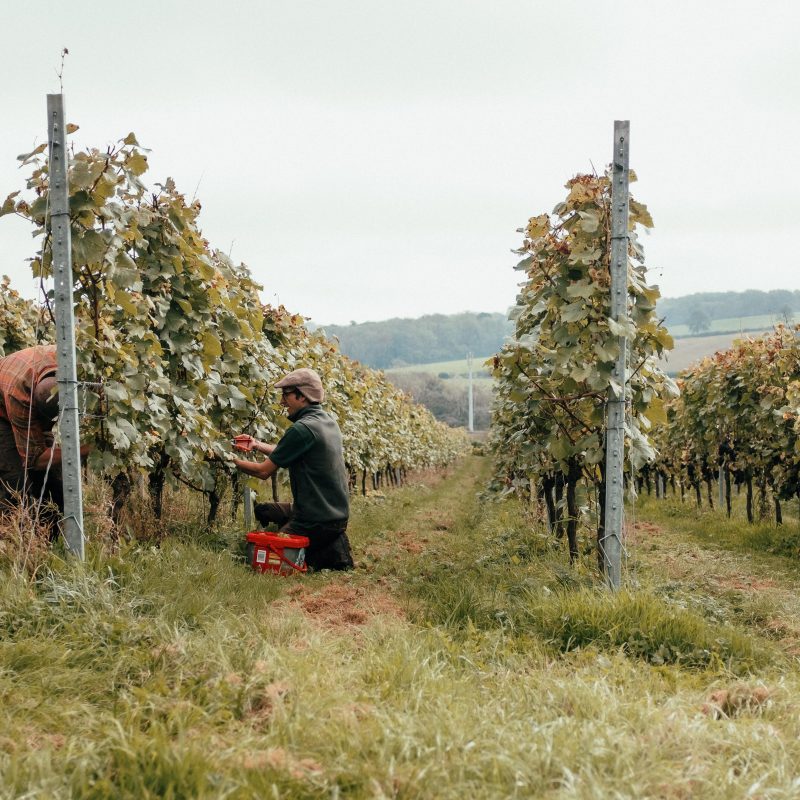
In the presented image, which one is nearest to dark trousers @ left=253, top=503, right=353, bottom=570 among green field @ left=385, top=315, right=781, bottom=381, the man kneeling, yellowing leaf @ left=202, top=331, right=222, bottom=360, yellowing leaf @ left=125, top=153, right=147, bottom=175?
the man kneeling

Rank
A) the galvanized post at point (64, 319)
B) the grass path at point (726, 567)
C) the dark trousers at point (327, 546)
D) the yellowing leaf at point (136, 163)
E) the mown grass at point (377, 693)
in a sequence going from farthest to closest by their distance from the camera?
the dark trousers at point (327, 546) → the grass path at point (726, 567) → the yellowing leaf at point (136, 163) → the galvanized post at point (64, 319) → the mown grass at point (377, 693)

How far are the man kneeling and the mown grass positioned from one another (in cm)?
105

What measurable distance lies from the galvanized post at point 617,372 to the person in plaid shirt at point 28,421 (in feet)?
12.2

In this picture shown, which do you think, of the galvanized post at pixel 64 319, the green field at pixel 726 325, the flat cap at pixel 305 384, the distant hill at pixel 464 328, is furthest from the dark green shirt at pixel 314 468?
the distant hill at pixel 464 328

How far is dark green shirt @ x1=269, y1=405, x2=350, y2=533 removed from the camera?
6.50 metres

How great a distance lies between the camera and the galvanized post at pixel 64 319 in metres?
4.62

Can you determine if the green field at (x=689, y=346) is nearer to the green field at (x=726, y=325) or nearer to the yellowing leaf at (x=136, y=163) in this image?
the green field at (x=726, y=325)

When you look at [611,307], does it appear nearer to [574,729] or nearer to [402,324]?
[574,729]

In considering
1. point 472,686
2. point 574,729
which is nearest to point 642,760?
point 574,729

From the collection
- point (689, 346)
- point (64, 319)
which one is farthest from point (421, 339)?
point (64, 319)

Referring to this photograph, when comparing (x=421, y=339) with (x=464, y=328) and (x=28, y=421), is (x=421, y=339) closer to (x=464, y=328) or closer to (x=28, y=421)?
(x=464, y=328)

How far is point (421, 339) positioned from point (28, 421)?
158 meters

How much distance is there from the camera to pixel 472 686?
3.56 metres

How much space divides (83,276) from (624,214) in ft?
12.0
